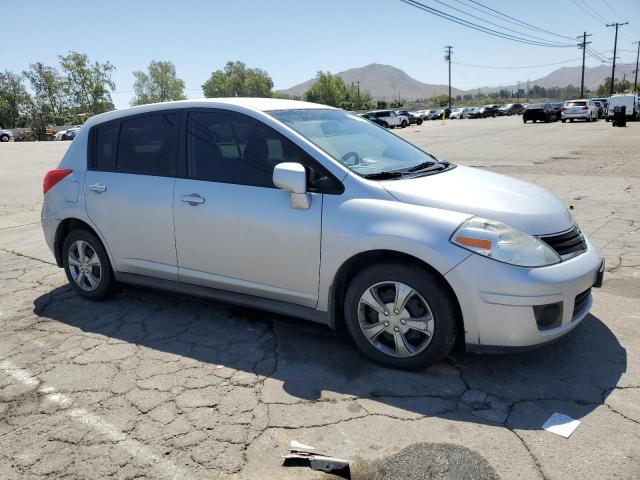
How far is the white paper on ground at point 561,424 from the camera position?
8.71 ft

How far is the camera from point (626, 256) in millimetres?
5469

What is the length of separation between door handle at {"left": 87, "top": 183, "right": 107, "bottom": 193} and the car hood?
8.37 ft

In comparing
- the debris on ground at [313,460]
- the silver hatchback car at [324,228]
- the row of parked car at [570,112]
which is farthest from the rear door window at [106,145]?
the row of parked car at [570,112]

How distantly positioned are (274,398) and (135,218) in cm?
205

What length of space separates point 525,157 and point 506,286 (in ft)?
45.5

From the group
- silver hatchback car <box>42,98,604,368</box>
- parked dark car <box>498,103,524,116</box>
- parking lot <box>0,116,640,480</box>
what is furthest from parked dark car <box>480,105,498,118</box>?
silver hatchback car <box>42,98,604,368</box>

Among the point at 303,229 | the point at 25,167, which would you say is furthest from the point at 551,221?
the point at 25,167

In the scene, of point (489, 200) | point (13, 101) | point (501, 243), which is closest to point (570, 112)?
point (489, 200)

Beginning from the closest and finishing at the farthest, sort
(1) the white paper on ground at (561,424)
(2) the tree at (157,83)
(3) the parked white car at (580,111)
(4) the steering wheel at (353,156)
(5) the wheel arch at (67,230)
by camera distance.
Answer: (1) the white paper on ground at (561,424) < (4) the steering wheel at (353,156) < (5) the wheel arch at (67,230) < (3) the parked white car at (580,111) < (2) the tree at (157,83)

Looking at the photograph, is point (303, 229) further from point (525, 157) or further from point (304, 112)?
point (525, 157)

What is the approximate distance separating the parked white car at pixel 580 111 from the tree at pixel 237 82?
5202 inches

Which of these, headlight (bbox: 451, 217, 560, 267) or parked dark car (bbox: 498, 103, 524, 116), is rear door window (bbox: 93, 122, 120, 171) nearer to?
headlight (bbox: 451, 217, 560, 267)

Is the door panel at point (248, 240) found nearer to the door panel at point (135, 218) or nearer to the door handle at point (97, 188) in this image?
the door panel at point (135, 218)

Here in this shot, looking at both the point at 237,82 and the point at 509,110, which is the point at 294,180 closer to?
the point at 509,110
